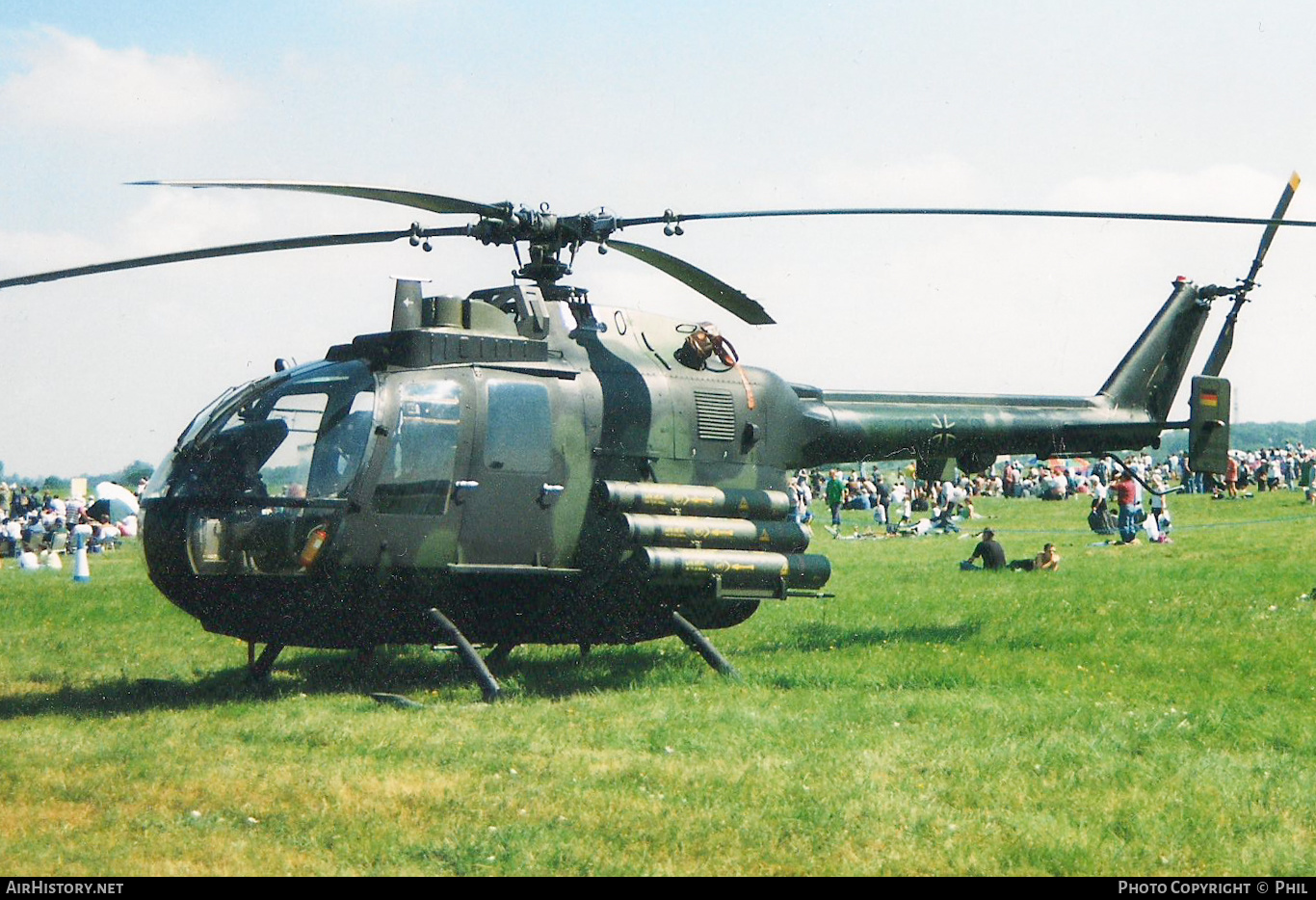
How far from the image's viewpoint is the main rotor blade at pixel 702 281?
1136cm

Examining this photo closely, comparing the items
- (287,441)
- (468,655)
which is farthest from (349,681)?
(287,441)

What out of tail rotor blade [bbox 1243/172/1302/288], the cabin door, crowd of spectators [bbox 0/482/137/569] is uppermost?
tail rotor blade [bbox 1243/172/1302/288]

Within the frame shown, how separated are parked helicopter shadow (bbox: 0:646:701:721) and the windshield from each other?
1.96m

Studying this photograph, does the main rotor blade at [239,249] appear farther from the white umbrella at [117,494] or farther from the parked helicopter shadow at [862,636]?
the white umbrella at [117,494]

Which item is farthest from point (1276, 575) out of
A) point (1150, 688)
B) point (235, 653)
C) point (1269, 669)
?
point (235, 653)

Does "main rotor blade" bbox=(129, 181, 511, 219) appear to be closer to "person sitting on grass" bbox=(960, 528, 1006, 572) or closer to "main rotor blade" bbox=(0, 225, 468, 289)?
"main rotor blade" bbox=(0, 225, 468, 289)

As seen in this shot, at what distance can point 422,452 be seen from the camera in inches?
422

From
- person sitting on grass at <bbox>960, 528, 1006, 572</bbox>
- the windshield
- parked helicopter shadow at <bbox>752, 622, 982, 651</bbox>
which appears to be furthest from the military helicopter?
person sitting on grass at <bbox>960, 528, 1006, 572</bbox>

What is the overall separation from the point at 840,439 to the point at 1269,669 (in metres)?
4.46

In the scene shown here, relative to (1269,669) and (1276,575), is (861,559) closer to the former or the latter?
(1276,575)

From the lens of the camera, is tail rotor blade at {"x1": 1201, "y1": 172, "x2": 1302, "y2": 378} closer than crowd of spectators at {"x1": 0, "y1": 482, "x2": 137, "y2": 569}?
Yes

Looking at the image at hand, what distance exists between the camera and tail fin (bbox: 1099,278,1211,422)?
16234mm

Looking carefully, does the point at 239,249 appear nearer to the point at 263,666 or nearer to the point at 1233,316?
the point at 263,666

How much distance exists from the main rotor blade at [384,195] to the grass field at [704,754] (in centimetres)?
370
